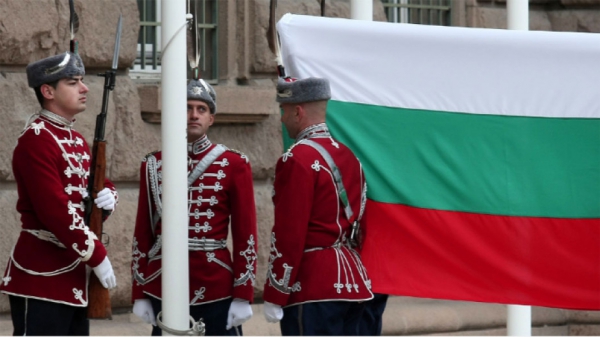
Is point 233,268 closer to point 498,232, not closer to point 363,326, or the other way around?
point 363,326

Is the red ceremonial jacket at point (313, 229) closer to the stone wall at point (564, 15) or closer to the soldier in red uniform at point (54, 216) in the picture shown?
the soldier in red uniform at point (54, 216)

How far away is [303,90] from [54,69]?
951mm

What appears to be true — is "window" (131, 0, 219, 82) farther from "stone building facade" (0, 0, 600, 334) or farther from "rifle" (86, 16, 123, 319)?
"rifle" (86, 16, 123, 319)

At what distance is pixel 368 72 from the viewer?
17.4 ft

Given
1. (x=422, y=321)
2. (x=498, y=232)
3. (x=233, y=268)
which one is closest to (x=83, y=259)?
(x=233, y=268)

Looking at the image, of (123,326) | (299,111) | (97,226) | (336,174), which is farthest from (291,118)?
(123,326)

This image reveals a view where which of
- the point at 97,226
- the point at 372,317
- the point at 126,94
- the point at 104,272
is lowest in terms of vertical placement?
the point at 372,317

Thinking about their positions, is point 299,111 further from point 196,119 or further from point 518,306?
point 518,306

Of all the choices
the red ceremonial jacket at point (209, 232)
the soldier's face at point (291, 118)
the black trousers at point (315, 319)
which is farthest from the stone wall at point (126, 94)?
the black trousers at point (315, 319)

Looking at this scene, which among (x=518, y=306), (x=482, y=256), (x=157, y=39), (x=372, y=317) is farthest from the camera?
(x=157, y=39)

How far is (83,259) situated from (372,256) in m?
1.13

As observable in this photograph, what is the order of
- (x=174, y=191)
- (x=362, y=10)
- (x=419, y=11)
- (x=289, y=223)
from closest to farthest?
(x=174, y=191)
(x=289, y=223)
(x=362, y=10)
(x=419, y=11)

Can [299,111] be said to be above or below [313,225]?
above

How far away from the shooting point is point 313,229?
4.97 metres
